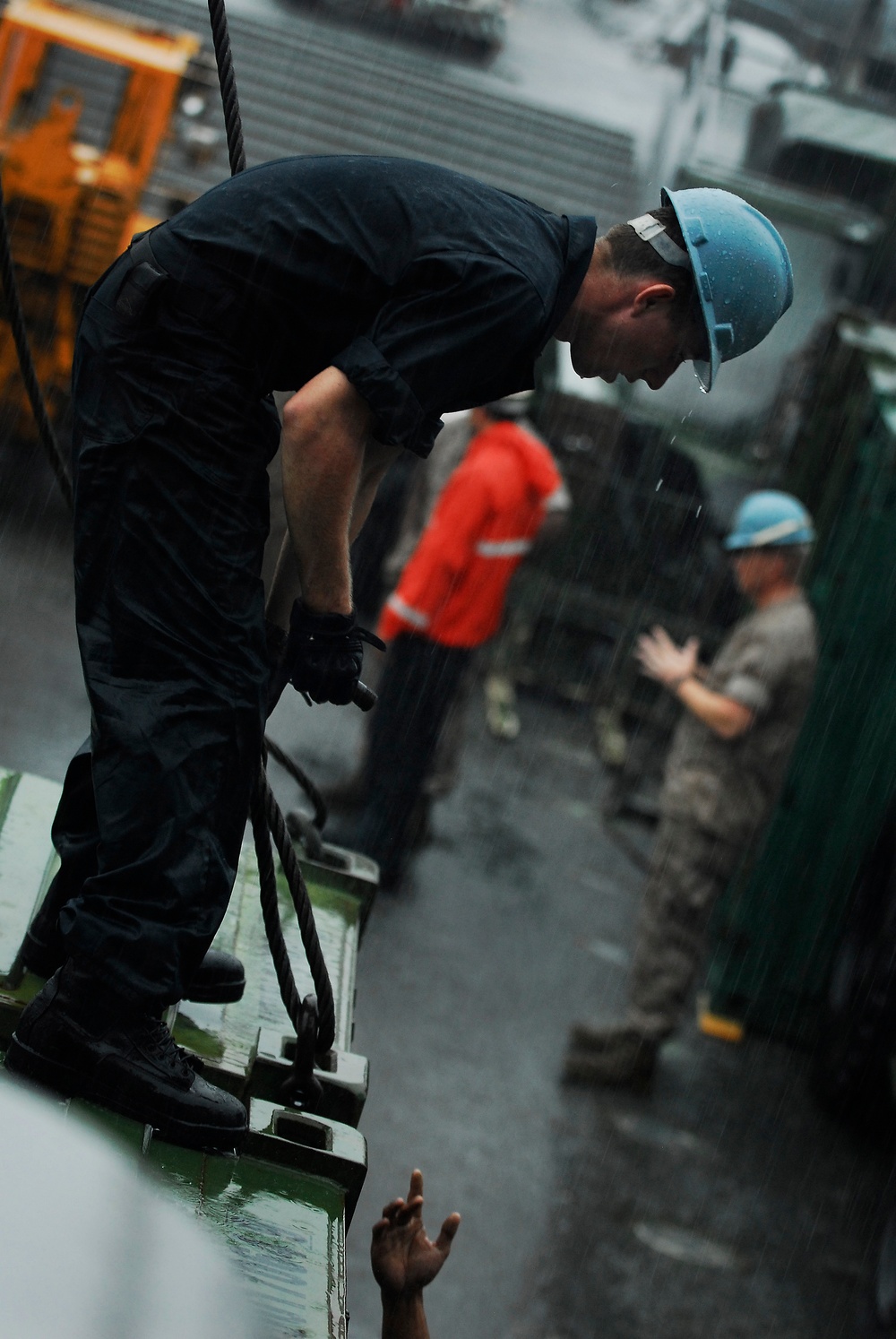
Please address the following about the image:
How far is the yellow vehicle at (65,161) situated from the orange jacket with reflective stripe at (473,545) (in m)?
4.55

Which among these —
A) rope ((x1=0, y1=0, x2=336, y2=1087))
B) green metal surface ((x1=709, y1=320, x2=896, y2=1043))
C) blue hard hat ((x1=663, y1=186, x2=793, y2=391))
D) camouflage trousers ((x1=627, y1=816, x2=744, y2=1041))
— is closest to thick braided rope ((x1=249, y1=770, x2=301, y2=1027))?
rope ((x1=0, y1=0, x2=336, y2=1087))

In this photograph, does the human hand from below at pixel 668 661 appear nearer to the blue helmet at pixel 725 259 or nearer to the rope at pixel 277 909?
the rope at pixel 277 909

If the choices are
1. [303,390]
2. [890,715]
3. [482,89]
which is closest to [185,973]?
[303,390]

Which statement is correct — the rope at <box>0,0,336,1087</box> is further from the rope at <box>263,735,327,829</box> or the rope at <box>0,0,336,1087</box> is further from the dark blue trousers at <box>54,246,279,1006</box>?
the rope at <box>263,735,327,829</box>

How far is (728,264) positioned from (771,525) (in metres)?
3.25

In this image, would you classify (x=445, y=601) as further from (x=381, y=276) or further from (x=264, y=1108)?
(x=381, y=276)

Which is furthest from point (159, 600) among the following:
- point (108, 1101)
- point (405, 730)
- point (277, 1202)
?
point (405, 730)

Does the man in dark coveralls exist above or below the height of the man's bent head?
below

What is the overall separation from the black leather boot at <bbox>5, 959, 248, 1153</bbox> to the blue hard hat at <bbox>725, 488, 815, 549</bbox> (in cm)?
383

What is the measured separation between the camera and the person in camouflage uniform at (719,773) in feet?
19.2

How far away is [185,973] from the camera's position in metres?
2.69

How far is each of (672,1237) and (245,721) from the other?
3341mm

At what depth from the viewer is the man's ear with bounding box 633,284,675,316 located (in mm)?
2738

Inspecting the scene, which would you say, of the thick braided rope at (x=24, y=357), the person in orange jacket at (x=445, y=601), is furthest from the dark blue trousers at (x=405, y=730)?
the thick braided rope at (x=24, y=357)
